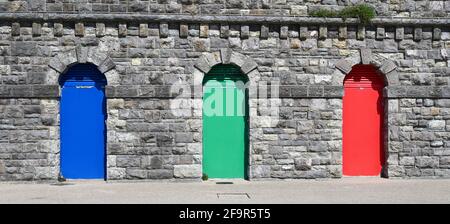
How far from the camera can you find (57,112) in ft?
40.1

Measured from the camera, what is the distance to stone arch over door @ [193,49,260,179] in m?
12.4

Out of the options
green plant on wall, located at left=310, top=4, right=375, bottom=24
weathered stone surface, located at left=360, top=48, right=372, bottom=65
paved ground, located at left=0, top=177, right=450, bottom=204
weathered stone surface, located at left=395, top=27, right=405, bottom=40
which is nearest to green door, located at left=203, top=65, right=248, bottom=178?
paved ground, located at left=0, top=177, right=450, bottom=204

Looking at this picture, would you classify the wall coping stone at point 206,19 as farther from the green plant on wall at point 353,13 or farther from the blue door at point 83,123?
the blue door at point 83,123

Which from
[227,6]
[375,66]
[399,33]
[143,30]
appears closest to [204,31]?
[227,6]

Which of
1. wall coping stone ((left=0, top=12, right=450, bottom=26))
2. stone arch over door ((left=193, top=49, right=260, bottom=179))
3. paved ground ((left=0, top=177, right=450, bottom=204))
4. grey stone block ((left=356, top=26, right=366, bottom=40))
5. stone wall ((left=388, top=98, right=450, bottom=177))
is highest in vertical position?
wall coping stone ((left=0, top=12, right=450, bottom=26))

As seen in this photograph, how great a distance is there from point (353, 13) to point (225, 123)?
3.69 m

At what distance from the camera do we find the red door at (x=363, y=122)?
1302cm

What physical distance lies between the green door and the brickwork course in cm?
31

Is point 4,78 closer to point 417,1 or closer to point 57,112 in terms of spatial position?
point 57,112

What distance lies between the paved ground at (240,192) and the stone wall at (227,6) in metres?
3.66

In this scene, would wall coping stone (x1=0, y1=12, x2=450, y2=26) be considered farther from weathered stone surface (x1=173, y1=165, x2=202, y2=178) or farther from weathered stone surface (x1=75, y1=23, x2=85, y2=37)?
weathered stone surface (x1=173, y1=165, x2=202, y2=178)

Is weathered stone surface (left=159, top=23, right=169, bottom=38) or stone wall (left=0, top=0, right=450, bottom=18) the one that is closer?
stone wall (left=0, top=0, right=450, bottom=18)

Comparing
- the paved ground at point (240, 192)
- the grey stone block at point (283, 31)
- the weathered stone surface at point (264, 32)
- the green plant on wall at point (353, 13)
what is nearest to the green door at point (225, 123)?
the paved ground at point (240, 192)

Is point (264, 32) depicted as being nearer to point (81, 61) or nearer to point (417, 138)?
point (81, 61)
